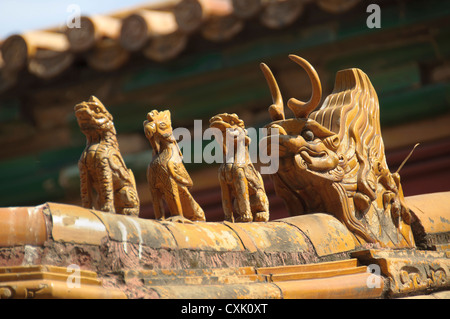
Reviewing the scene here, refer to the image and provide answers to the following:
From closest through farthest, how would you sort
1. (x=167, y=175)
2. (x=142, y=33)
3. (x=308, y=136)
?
1. (x=167, y=175)
2. (x=308, y=136)
3. (x=142, y=33)

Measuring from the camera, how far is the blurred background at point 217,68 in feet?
21.4

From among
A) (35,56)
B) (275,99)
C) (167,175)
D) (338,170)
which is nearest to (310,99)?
(275,99)

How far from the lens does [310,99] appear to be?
4.16 m

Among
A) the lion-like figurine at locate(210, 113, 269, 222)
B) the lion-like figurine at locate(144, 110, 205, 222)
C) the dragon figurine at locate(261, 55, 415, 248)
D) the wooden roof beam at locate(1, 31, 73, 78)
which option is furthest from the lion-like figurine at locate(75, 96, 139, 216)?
the wooden roof beam at locate(1, 31, 73, 78)

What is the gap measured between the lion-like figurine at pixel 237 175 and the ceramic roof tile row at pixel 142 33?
249cm

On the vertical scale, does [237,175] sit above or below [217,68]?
below

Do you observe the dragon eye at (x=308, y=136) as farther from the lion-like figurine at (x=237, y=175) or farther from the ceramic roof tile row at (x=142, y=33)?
the ceramic roof tile row at (x=142, y=33)

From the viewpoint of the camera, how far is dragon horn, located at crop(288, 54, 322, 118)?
160 inches

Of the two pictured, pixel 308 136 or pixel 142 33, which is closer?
pixel 308 136

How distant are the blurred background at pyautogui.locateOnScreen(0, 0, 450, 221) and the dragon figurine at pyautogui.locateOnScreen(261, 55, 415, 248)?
210 cm

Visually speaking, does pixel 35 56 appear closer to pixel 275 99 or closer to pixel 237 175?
pixel 275 99

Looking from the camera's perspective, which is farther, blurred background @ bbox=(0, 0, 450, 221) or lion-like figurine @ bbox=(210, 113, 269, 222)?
blurred background @ bbox=(0, 0, 450, 221)

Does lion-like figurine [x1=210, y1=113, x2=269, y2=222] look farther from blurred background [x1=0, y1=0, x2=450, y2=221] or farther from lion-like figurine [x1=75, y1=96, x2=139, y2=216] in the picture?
blurred background [x1=0, y1=0, x2=450, y2=221]

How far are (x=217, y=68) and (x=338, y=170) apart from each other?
2.93 m
